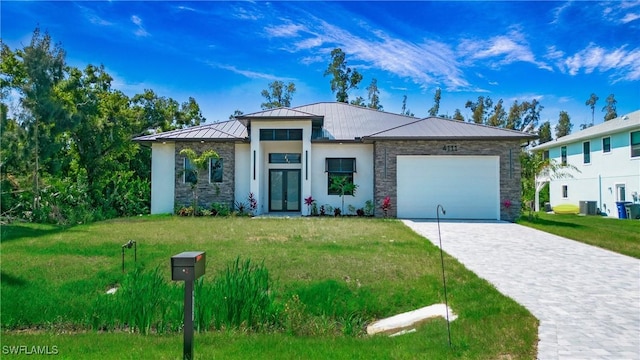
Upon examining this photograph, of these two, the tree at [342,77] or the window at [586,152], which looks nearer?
the window at [586,152]

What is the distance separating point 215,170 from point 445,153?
10.3 meters

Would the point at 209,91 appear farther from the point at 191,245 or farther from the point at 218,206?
the point at 191,245

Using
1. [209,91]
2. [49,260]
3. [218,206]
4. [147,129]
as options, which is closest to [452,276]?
[49,260]

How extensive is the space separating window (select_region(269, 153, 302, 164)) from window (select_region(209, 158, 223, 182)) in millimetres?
2544

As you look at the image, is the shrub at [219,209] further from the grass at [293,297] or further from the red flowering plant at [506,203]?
the red flowering plant at [506,203]

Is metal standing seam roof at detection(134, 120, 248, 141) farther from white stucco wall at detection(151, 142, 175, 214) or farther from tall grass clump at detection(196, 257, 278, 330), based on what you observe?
tall grass clump at detection(196, 257, 278, 330)

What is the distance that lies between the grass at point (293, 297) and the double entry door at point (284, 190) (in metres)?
8.56

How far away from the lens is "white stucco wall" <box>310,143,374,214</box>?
17031 millimetres

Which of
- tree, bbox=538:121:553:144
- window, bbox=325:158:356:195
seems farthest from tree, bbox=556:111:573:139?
window, bbox=325:158:356:195

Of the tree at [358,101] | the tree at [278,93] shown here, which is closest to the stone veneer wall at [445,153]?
the tree at [358,101]

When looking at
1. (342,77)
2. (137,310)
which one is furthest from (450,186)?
(342,77)

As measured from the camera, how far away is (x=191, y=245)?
872 centimetres

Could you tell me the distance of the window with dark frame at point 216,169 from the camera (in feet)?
56.9

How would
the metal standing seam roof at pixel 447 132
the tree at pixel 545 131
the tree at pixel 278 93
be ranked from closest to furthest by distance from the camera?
the metal standing seam roof at pixel 447 132
the tree at pixel 278 93
the tree at pixel 545 131
